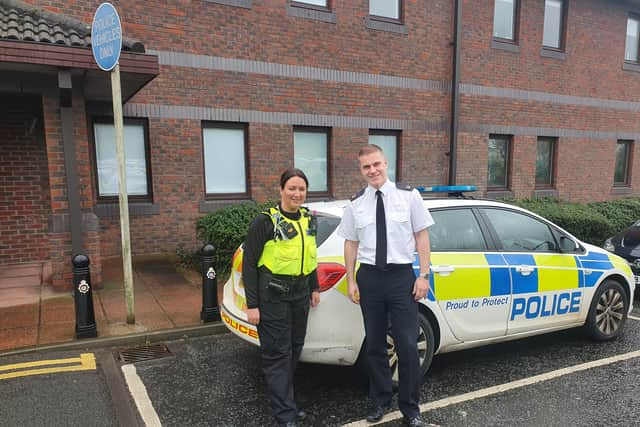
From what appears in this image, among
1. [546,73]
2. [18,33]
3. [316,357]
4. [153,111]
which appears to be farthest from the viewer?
[546,73]

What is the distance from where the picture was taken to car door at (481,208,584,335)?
13.0ft

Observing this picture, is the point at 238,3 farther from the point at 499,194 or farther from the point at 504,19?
the point at 499,194

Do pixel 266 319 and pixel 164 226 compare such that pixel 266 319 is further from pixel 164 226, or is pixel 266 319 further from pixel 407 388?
pixel 164 226

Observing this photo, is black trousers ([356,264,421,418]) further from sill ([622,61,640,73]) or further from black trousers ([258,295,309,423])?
sill ([622,61,640,73])

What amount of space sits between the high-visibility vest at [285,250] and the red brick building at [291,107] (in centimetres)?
363

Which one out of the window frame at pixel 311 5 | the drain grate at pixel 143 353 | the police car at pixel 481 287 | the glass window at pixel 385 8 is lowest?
the drain grate at pixel 143 353

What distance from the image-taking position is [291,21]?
8.69 m

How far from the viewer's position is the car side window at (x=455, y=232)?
3.74m

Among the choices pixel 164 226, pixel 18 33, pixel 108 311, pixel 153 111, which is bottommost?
pixel 108 311

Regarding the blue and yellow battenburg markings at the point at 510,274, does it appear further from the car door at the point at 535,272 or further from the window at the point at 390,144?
the window at the point at 390,144

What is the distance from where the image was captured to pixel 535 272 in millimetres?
4023

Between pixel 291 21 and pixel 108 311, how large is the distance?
6237 millimetres

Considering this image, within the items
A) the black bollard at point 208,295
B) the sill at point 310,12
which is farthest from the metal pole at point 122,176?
the sill at point 310,12

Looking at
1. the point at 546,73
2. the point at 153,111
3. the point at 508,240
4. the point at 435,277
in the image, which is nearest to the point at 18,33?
the point at 153,111
